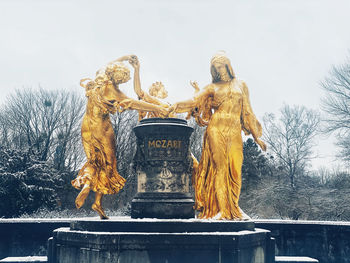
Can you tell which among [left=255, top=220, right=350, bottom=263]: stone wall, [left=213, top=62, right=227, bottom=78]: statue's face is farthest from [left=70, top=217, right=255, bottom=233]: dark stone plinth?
[left=255, top=220, right=350, bottom=263]: stone wall

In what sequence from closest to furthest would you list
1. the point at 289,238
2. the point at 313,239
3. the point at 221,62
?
the point at 221,62, the point at 313,239, the point at 289,238

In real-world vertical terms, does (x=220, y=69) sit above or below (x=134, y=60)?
below

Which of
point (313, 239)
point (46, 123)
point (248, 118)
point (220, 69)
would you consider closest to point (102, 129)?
point (220, 69)

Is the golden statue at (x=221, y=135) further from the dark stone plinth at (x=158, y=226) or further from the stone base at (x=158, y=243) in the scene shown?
the stone base at (x=158, y=243)

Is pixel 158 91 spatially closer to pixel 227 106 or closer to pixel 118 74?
pixel 118 74

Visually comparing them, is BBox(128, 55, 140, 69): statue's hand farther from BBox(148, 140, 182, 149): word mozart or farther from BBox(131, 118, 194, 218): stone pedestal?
BBox(148, 140, 182, 149): word mozart

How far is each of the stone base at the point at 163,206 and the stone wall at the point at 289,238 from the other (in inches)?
136

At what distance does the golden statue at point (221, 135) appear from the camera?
9133mm

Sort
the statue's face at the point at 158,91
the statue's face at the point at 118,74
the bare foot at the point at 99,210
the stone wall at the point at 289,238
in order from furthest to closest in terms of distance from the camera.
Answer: the stone wall at the point at 289,238 < the statue's face at the point at 158,91 < the statue's face at the point at 118,74 < the bare foot at the point at 99,210

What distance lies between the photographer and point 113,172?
9.23m

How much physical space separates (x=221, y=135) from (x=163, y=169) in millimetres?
1518

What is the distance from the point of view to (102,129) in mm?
9180

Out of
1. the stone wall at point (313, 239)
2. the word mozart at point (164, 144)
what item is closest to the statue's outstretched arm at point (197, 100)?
the word mozart at point (164, 144)

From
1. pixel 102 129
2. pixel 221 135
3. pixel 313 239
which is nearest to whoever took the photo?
pixel 102 129
